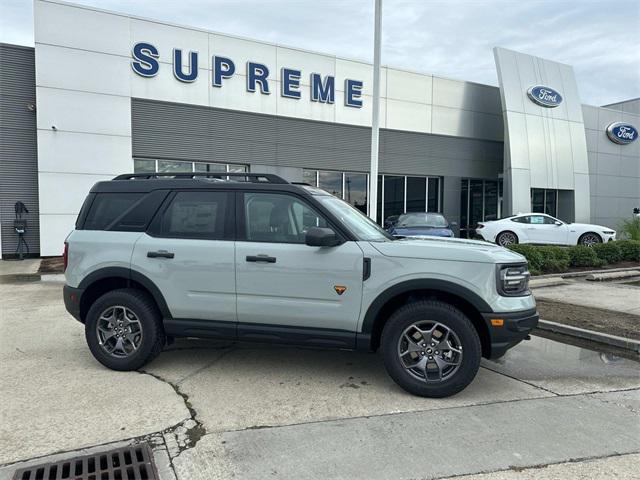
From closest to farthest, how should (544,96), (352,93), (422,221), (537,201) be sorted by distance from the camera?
(422,221) → (352,93) → (544,96) → (537,201)

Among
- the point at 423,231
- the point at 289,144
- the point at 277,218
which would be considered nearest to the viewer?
the point at 277,218

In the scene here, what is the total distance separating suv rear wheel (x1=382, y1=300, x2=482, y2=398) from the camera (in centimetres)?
386

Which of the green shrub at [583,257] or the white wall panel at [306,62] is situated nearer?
the green shrub at [583,257]

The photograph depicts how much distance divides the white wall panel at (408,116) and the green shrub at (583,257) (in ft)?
31.3

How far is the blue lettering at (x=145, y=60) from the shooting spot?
14.8 m

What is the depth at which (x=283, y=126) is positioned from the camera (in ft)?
57.0

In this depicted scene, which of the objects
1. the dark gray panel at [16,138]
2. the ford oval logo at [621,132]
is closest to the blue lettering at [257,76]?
the dark gray panel at [16,138]

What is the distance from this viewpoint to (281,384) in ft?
14.0

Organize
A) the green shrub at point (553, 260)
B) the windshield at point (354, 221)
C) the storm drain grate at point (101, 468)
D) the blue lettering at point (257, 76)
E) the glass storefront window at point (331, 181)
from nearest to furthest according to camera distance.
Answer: the storm drain grate at point (101, 468)
the windshield at point (354, 221)
the green shrub at point (553, 260)
the blue lettering at point (257, 76)
the glass storefront window at point (331, 181)

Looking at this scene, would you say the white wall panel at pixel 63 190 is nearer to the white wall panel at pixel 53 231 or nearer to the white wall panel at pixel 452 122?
the white wall panel at pixel 53 231

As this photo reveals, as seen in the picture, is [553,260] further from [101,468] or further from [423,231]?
[101,468]

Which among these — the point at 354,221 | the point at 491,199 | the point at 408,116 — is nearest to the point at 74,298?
the point at 354,221

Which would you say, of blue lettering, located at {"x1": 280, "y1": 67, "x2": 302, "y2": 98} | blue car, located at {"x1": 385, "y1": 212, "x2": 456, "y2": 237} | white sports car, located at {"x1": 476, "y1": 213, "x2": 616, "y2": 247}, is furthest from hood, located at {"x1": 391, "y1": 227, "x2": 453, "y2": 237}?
blue lettering, located at {"x1": 280, "y1": 67, "x2": 302, "y2": 98}

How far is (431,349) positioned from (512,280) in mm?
920
